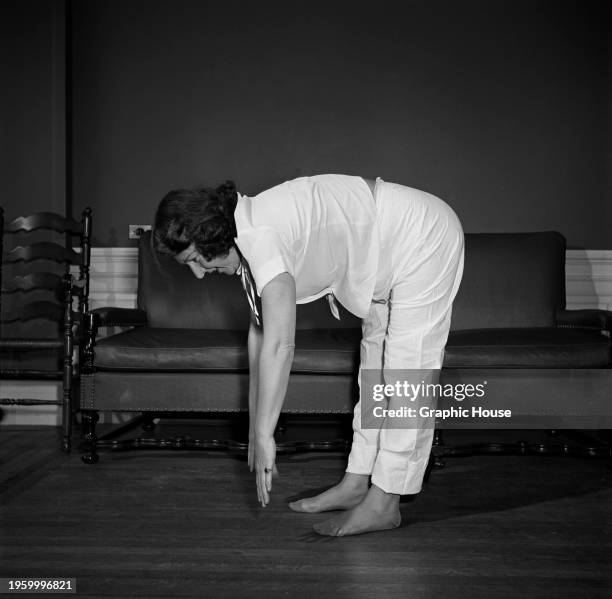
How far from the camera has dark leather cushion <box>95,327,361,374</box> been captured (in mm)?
2607

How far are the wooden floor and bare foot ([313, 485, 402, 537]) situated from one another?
26 mm

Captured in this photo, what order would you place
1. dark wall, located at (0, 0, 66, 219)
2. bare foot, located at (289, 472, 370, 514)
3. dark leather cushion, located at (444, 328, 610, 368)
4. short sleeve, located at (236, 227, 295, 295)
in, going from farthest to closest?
1. dark wall, located at (0, 0, 66, 219)
2. dark leather cushion, located at (444, 328, 610, 368)
3. bare foot, located at (289, 472, 370, 514)
4. short sleeve, located at (236, 227, 295, 295)

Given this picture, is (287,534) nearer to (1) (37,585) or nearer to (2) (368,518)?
(2) (368,518)

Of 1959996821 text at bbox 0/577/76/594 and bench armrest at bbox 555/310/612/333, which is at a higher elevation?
bench armrest at bbox 555/310/612/333

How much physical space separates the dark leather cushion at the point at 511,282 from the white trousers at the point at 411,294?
1.15m

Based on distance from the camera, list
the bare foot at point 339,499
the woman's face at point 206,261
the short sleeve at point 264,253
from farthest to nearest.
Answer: the bare foot at point 339,499
the woman's face at point 206,261
the short sleeve at point 264,253

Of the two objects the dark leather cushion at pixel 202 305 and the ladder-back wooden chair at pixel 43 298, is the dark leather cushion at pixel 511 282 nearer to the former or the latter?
the dark leather cushion at pixel 202 305

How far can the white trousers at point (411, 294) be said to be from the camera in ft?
6.45

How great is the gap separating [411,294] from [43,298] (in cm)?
226

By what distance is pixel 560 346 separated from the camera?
8.47ft

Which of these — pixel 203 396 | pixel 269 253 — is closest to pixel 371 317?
pixel 269 253

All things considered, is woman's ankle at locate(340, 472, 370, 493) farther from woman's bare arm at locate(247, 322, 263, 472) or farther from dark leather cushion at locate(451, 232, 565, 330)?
dark leather cushion at locate(451, 232, 565, 330)

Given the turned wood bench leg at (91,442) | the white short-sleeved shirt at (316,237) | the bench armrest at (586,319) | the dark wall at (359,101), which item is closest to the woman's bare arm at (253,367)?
the white short-sleeved shirt at (316,237)

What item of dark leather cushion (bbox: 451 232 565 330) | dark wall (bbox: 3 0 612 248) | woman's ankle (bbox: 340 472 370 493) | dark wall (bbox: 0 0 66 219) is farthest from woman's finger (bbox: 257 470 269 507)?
dark wall (bbox: 0 0 66 219)
